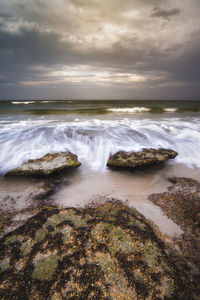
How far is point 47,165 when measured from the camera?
4863 millimetres

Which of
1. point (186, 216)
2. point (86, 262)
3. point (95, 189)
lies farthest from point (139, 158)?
point (86, 262)

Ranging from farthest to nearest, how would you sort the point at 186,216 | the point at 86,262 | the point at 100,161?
1. the point at 100,161
2. the point at 186,216
3. the point at 86,262

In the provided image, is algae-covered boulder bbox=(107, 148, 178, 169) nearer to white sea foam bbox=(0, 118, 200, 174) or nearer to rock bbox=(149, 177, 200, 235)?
white sea foam bbox=(0, 118, 200, 174)

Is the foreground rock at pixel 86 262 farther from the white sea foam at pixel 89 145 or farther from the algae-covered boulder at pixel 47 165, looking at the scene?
the white sea foam at pixel 89 145

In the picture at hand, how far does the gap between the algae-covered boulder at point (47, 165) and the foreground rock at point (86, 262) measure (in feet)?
7.34

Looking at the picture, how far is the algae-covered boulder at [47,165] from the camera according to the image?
4695mm

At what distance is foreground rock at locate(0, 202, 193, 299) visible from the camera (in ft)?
5.53

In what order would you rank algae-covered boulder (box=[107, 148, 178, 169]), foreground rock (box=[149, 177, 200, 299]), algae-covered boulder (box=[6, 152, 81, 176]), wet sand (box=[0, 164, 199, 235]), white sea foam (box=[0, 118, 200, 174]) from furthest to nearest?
white sea foam (box=[0, 118, 200, 174])
algae-covered boulder (box=[107, 148, 178, 169])
algae-covered boulder (box=[6, 152, 81, 176])
wet sand (box=[0, 164, 199, 235])
foreground rock (box=[149, 177, 200, 299])

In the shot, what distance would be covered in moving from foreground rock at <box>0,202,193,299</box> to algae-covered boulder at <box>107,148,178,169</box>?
108 inches

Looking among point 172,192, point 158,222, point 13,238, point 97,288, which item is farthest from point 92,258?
point 172,192

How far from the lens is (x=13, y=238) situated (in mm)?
2332

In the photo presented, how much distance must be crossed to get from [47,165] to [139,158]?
331 centimetres

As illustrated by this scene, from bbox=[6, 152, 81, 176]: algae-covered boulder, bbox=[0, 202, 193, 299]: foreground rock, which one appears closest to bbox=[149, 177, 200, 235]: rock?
bbox=[0, 202, 193, 299]: foreground rock

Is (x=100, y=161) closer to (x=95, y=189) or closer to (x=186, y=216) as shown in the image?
(x=95, y=189)
